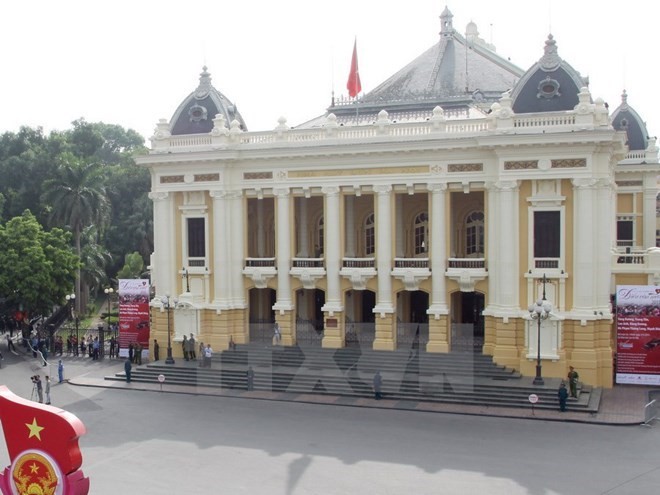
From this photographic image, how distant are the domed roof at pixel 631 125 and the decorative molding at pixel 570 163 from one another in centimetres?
1772

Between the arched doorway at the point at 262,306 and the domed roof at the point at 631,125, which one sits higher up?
the domed roof at the point at 631,125

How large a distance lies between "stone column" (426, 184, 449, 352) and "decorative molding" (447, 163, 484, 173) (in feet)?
2.91

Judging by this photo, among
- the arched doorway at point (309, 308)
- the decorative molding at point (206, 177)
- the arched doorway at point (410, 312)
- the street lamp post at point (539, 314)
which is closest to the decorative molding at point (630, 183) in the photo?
the arched doorway at point (410, 312)

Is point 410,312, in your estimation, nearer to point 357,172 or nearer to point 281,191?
point 357,172

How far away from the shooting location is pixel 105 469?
801 inches

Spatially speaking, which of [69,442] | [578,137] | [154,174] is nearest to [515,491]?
[69,442]

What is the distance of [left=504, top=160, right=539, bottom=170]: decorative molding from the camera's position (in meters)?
29.3

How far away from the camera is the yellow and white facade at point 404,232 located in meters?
29.1

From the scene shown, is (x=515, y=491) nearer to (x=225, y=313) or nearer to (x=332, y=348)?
(x=332, y=348)

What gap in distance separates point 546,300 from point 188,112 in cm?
1867

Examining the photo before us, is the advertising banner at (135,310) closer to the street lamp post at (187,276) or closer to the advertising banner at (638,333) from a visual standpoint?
the street lamp post at (187,276)

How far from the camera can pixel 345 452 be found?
21.6 meters

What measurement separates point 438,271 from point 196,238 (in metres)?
11.2

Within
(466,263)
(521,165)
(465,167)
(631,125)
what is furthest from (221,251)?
(631,125)
